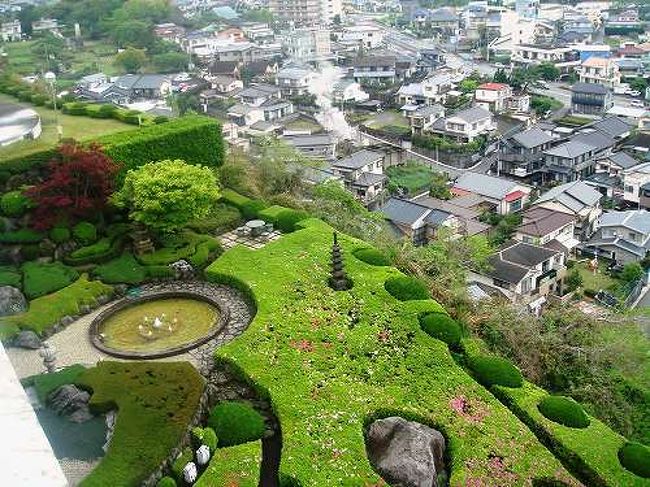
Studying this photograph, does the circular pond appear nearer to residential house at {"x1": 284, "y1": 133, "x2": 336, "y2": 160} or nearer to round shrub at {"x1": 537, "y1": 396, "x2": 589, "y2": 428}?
round shrub at {"x1": 537, "y1": 396, "x2": 589, "y2": 428}

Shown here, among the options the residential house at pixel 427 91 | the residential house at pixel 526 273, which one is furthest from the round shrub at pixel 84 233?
the residential house at pixel 427 91

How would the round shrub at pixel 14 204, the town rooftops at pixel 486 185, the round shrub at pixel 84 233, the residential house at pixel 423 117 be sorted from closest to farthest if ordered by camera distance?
the round shrub at pixel 14 204 → the round shrub at pixel 84 233 → the town rooftops at pixel 486 185 → the residential house at pixel 423 117

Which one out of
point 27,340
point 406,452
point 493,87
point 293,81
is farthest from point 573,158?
point 27,340

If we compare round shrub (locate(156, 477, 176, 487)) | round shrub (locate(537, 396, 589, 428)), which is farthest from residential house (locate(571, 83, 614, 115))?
round shrub (locate(156, 477, 176, 487))

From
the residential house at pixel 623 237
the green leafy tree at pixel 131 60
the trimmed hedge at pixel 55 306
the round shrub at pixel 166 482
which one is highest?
the trimmed hedge at pixel 55 306

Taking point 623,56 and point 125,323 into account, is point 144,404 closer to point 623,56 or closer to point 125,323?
point 125,323

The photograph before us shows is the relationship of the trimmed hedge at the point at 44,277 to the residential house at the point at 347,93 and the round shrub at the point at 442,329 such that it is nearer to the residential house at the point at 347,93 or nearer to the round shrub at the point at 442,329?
the round shrub at the point at 442,329

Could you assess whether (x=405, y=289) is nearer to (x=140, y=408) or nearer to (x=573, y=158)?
(x=140, y=408)
